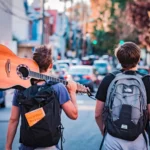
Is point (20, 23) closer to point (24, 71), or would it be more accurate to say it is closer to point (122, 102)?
point (24, 71)

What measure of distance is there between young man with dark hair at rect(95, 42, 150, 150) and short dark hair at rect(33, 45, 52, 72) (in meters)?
0.51

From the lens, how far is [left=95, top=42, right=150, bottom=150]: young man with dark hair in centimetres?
403

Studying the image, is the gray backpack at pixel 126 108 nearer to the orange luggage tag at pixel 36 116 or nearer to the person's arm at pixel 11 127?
the orange luggage tag at pixel 36 116

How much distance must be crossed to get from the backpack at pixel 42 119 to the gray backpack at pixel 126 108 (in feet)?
1.46

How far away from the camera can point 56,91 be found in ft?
13.4

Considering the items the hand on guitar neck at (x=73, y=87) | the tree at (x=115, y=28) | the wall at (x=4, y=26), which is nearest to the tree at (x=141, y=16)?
the tree at (x=115, y=28)

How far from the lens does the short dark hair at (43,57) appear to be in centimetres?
425

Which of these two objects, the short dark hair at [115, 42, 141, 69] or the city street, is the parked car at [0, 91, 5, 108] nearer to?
the city street

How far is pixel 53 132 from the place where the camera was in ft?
13.0

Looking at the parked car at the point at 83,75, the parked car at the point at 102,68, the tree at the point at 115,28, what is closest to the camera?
the parked car at the point at 83,75

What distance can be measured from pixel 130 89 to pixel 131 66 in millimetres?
278

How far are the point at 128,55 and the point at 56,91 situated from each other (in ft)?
2.24

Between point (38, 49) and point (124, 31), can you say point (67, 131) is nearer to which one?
point (38, 49)

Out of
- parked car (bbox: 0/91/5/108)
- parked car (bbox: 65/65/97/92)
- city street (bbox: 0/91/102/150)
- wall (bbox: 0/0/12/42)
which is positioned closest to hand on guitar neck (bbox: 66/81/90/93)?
city street (bbox: 0/91/102/150)
